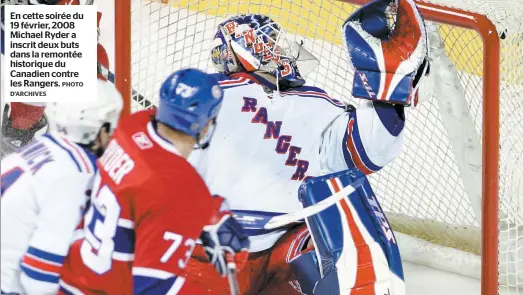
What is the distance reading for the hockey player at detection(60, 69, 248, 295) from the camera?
3.70 ft

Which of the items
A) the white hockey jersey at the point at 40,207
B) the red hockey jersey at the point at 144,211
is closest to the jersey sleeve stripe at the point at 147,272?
the red hockey jersey at the point at 144,211

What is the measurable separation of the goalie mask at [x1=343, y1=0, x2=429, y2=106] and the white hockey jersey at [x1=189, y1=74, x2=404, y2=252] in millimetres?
74

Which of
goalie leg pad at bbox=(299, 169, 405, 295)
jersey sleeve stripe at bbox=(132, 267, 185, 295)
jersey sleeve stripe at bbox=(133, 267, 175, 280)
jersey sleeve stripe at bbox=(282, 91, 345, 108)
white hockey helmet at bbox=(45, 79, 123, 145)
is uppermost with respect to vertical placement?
white hockey helmet at bbox=(45, 79, 123, 145)

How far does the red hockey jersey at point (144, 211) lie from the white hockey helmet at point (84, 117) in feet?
0.09

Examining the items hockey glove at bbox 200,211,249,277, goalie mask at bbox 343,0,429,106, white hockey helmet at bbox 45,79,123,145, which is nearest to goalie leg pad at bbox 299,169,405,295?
goalie mask at bbox 343,0,429,106

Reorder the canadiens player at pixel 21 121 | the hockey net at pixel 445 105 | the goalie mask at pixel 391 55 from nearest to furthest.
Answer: the goalie mask at pixel 391 55
the canadiens player at pixel 21 121
the hockey net at pixel 445 105

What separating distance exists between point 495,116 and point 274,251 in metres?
0.45

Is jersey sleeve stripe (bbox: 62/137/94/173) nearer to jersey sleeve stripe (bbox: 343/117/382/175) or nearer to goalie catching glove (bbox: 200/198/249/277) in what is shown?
goalie catching glove (bbox: 200/198/249/277)

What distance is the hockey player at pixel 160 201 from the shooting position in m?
1.13

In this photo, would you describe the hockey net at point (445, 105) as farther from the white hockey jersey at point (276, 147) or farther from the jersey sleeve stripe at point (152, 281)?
the jersey sleeve stripe at point (152, 281)

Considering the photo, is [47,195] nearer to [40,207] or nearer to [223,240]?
[40,207]

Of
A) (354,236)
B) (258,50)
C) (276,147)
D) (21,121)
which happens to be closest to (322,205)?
(354,236)

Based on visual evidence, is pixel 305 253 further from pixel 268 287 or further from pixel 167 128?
pixel 167 128

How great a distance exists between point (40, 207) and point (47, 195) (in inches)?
0.7
